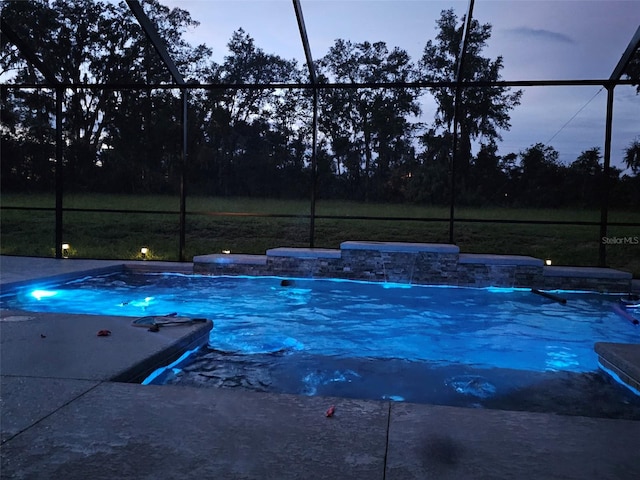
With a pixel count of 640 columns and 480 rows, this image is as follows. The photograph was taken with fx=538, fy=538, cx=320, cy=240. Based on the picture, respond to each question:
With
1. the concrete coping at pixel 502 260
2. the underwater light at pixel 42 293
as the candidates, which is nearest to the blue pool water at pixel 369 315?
the underwater light at pixel 42 293

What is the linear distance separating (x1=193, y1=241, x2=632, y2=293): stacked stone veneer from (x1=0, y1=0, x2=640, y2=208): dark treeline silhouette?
605cm

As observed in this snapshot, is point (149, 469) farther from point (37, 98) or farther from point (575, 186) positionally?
point (37, 98)

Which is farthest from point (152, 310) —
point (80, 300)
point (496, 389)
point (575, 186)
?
point (575, 186)

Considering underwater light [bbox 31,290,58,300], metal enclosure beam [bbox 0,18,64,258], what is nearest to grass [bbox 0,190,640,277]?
metal enclosure beam [bbox 0,18,64,258]

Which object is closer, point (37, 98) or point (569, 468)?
point (569, 468)

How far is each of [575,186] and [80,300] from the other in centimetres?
1127

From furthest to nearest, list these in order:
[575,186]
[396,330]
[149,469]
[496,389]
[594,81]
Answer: [575,186] → [594,81] → [396,330] → [496,389] → [149,469]

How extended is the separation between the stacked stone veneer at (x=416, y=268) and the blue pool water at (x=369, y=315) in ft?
0.50

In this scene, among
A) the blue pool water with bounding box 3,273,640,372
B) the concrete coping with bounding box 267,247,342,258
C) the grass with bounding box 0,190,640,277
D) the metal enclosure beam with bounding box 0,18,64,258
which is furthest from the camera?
the grass with bounding box 0,190,640,277

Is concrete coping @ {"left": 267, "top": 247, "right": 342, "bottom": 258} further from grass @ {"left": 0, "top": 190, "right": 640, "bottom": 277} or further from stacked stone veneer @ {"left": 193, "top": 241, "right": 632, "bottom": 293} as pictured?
grass @ {"left": 0, "top": 190, "right": 640, "bottom": 277}

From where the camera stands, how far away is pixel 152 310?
5793 mm

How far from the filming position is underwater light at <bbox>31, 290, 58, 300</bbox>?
608 centimetres

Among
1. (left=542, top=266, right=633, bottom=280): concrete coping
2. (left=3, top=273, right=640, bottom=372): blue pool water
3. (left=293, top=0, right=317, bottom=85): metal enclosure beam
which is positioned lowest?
(left=3, top=273, right=640, bottom=372): blue pool water

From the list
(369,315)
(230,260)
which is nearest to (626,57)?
(369,315)
